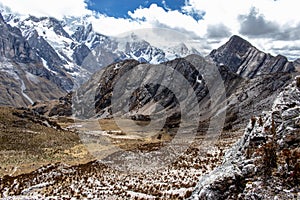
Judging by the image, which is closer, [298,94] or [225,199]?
[225,199]

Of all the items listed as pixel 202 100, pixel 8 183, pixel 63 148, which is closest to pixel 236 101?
pixel 202 100

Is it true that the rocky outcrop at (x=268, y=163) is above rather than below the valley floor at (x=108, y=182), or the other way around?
above

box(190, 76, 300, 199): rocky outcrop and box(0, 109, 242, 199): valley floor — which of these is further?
box(0, 109, 242, 199): valley floor

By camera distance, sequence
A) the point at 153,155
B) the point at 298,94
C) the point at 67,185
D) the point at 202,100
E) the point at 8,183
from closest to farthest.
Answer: the point at 298,94 < the point at 67,185 < the point at 8,183 < the point at 153,155 < the point at 202,100

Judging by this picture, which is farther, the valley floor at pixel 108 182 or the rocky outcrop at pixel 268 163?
the valley floor at pixel 108 182

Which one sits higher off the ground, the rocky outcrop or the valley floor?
the rocky outcrop

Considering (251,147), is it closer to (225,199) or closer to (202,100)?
→ (225,199)

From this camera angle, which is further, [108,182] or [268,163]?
[108,182]

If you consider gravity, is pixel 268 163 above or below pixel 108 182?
above
